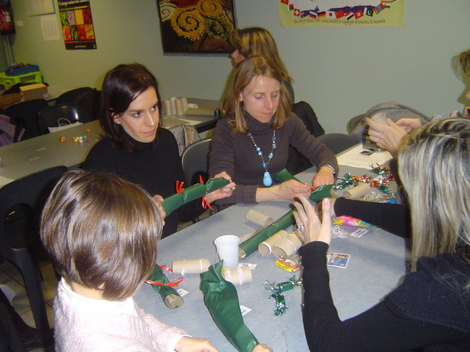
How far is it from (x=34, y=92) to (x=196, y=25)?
7.50 ft

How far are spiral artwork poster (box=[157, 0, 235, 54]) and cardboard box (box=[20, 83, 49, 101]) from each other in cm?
168

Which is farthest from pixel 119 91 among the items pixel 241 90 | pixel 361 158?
pixel 361 158

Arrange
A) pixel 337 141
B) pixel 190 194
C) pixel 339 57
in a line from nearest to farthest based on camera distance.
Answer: pixel 190 194 → pixel 337 141 → pixel 339 57

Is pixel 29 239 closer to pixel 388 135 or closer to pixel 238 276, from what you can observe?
pixel 238 276

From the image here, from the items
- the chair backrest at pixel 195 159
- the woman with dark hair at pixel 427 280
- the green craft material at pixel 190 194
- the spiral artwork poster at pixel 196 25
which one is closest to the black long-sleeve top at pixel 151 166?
the chair backrest at pixel 195 159

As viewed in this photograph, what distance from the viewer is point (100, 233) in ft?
2.94

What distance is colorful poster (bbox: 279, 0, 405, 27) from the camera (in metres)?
3.26

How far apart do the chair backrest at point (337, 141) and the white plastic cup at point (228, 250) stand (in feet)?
4.28

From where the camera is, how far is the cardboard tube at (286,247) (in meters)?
1.47

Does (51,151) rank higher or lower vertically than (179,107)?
lower

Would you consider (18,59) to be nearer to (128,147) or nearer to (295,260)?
(128,147)

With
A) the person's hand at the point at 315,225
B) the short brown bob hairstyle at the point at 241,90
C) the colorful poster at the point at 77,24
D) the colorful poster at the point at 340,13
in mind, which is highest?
the colorful poster at the point at 77,24

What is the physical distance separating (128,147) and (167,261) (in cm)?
62

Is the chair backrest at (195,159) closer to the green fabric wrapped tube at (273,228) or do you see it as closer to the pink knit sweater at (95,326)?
the green fabric wrapped tube at (273,228)
